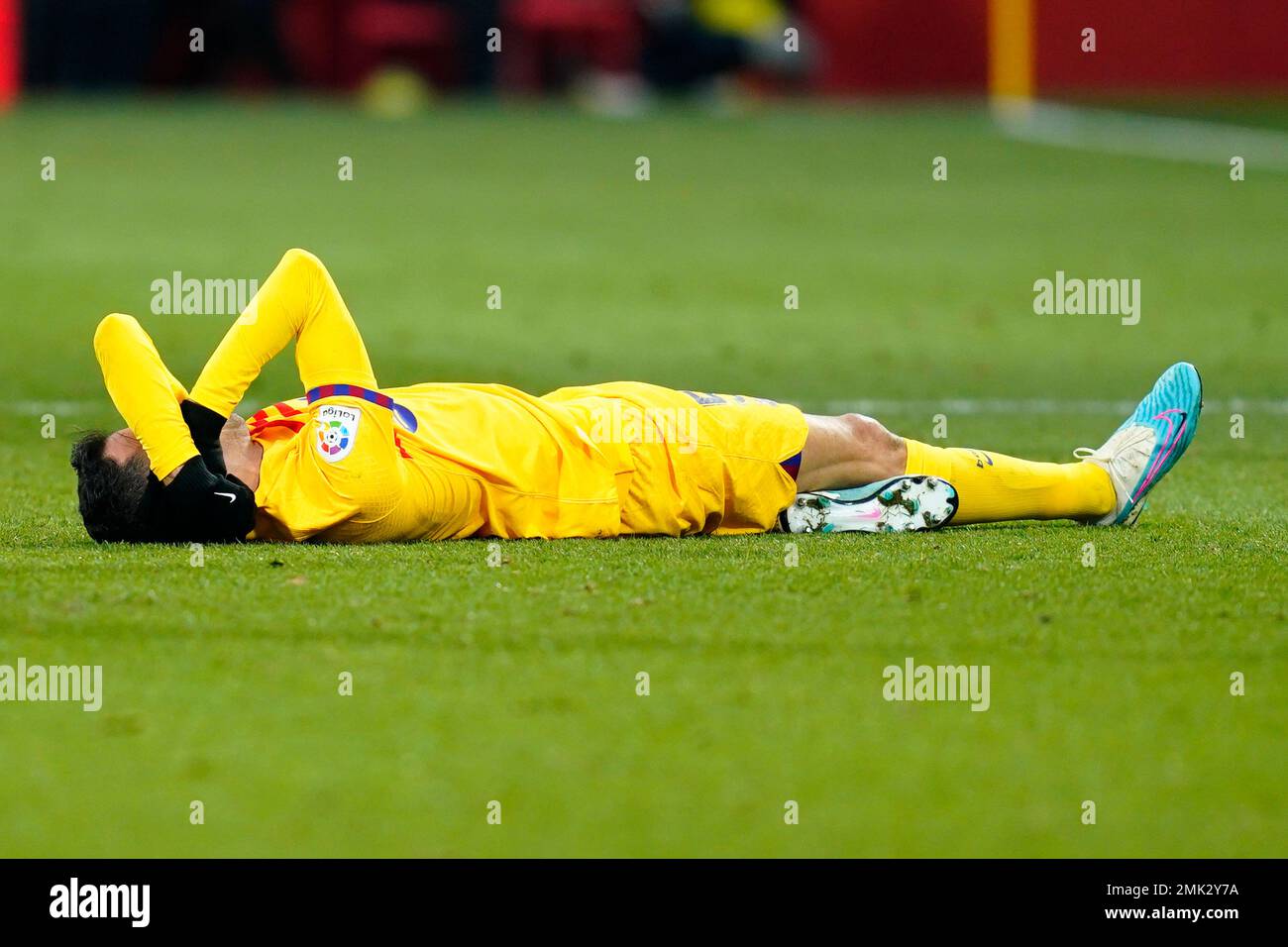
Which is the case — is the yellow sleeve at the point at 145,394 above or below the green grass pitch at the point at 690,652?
above

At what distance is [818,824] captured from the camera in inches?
156

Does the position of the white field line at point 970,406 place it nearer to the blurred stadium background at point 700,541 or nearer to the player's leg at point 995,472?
the blurred stadium background at point 700,541

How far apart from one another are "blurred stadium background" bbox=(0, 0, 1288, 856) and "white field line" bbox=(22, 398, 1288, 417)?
41 mm

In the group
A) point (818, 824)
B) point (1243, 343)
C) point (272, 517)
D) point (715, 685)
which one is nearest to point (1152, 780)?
point (818, 824)

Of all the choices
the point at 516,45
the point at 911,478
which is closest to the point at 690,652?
the point at 911,478

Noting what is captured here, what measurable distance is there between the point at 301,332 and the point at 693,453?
1.16 meters

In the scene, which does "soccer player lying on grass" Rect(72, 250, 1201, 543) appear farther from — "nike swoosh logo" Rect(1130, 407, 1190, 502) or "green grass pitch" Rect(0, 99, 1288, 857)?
"nike swoosh logo" Rect(1130, 407, 1190, 502)

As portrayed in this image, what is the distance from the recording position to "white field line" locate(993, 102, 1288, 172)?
2089cm

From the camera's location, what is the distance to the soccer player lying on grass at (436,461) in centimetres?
573

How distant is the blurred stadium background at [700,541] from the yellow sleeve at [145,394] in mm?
305

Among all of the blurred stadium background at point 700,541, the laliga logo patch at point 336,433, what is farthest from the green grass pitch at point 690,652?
the laliga logo patch at point 336,433

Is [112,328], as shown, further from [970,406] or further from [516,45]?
[516,45]

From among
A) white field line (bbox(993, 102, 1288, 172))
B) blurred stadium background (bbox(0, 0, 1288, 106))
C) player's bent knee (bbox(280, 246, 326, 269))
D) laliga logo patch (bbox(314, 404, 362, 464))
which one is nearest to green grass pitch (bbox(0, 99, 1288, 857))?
laliga logo patch (bbox(314, 404, 362, 464))

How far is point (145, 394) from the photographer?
18.6 ft
